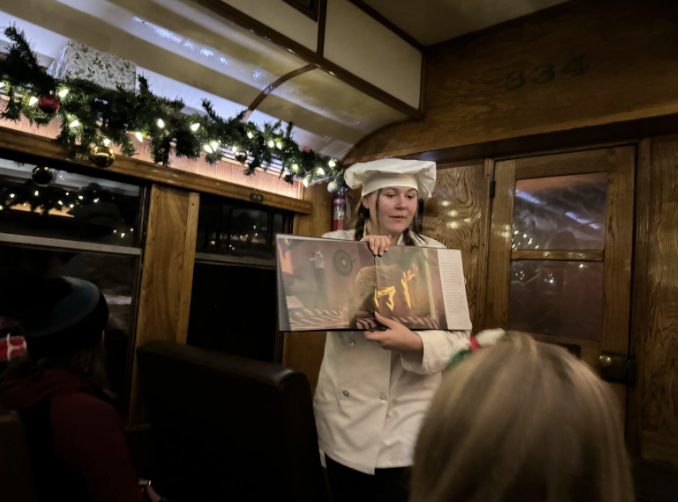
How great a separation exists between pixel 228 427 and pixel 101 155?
1.37m

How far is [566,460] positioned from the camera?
1.47 feet

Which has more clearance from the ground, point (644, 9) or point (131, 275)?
point (644, 9)

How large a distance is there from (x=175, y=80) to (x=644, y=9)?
233cm

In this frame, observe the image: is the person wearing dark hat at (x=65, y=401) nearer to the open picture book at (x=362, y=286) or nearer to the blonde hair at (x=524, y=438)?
the open picture book at (x=362, y=286)

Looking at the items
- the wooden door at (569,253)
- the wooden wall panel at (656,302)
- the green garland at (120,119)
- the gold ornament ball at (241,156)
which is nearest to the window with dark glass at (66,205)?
the green garland at (120,119)

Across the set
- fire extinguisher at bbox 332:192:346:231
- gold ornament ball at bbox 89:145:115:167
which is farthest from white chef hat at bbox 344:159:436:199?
fire extinguisher at bbox 332:192:346:231

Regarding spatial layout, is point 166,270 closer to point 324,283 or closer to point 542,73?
point 324,283

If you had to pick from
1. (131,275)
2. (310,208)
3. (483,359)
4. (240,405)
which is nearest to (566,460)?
(483,359)

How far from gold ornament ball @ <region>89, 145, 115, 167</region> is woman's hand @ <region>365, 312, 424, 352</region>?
5.08 feet

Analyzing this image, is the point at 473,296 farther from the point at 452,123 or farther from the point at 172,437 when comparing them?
the point at 172,437

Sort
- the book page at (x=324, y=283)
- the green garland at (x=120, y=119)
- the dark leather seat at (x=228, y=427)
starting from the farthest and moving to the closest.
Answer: the green garland at (x=120, y=119) < the dark leather seat at (x=228, y=427) < the book page at (x=324, y=283)

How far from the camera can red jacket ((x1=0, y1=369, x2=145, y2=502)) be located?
37.9 inches

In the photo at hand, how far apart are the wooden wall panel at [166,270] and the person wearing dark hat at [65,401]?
4.13 feet

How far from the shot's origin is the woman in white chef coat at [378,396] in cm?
126
